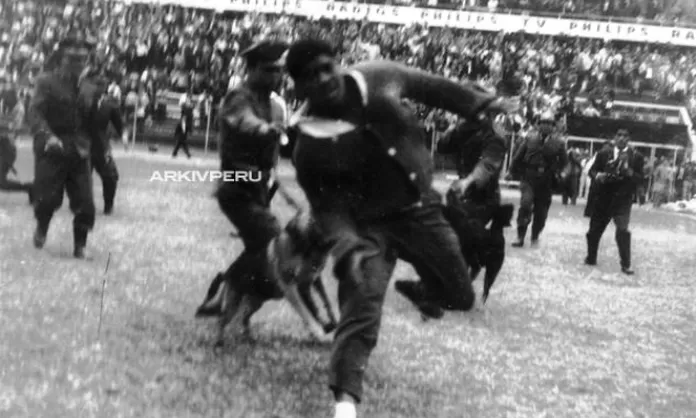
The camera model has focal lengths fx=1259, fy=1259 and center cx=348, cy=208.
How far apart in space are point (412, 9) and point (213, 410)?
5.63 ft

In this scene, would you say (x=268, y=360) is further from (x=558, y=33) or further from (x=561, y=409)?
(x=558, y=33)

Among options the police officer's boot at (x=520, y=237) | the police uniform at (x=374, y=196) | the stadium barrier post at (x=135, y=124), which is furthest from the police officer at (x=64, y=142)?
the police officer's boot at (x=520, y=237)

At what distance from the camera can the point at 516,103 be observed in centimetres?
531

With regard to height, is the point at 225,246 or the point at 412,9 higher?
the point at 412,9

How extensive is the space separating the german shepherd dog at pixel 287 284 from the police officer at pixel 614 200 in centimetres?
272

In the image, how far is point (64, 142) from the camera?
560 cm

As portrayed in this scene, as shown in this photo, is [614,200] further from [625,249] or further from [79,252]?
[79,252]

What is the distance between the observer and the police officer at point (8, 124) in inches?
173

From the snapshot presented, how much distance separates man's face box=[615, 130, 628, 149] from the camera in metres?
6.17

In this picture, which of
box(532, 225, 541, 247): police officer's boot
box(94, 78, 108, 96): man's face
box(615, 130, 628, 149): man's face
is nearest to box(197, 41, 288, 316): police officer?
box(94, 78, 108, 96): man's face

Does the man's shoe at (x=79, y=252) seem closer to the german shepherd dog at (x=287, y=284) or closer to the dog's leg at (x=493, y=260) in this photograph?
the german shepherd dog at (x=287, y=284)

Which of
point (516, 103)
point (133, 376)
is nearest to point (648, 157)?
point (516, 103)

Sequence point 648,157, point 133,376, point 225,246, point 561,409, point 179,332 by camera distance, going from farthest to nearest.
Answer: point 648,157
point 225,246
point 179,332
point 561,409
point 133,376

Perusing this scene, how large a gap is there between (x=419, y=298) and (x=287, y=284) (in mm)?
708
